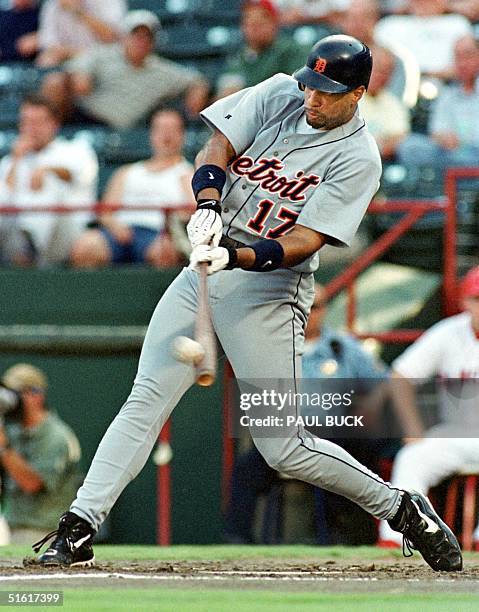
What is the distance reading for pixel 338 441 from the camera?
669cm

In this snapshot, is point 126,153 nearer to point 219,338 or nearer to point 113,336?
point 113,336

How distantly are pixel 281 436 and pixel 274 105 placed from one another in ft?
3.71

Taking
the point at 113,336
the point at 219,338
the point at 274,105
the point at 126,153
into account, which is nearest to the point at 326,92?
the point at 274,105

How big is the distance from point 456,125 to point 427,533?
3931mm

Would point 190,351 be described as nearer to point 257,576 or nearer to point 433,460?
point 257,576

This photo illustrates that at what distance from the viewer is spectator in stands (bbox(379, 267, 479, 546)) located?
21.4ft

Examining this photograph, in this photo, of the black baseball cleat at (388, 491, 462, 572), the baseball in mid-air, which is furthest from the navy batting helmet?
the black baseball cleat at (388, 491, 462, 572)

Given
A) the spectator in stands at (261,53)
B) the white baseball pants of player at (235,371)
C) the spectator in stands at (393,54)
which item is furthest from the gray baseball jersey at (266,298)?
the spectator in stands at (261,53)

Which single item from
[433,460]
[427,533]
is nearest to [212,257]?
[427,533]

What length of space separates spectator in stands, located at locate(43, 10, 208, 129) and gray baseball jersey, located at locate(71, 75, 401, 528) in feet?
14.8

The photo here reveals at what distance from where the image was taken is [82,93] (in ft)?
29.5

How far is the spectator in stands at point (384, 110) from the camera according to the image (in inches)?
308

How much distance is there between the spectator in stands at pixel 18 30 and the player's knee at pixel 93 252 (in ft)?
8.89

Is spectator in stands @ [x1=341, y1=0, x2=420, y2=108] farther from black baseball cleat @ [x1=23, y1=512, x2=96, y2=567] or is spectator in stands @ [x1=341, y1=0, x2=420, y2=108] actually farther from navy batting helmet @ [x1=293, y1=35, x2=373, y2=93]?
black baseball cleat @ [x1=23, y1=512, x2=96, y2=567]
